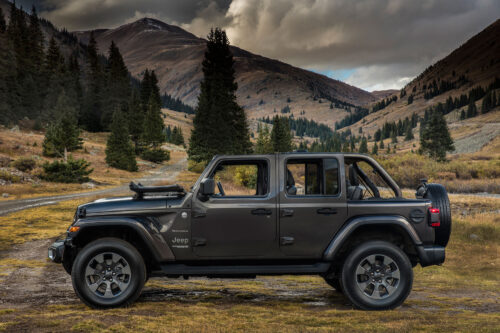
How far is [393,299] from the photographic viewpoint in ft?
18.6

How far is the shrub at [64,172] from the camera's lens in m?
36.5

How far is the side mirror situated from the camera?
5555 millimetres

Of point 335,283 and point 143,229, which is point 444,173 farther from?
point 143,229

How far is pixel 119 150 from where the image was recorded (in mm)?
60719

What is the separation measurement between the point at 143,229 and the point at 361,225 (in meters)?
3.18

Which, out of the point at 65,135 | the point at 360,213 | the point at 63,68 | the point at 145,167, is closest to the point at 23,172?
the point at 65,135

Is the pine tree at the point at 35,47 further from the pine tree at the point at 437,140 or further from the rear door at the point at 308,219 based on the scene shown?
the rear door at the point at 308,219

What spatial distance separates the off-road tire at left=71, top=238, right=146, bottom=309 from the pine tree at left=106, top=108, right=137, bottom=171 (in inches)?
2238

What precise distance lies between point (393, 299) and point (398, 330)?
1.22m

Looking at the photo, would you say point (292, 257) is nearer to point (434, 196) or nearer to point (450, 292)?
point (434, 196)

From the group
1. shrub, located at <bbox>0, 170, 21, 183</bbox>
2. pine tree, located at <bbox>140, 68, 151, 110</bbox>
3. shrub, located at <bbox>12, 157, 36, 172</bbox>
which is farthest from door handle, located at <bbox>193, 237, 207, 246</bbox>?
pine tree, located at <bbox>140, 68, 151, 110</bbox>

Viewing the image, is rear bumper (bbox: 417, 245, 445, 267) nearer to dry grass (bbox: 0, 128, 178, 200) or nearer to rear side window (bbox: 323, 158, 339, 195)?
rear side window (bbox: 323, 158, 339, 195)

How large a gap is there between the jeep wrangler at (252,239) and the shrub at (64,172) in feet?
112

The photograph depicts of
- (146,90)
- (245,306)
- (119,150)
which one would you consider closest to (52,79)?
(146,90)
